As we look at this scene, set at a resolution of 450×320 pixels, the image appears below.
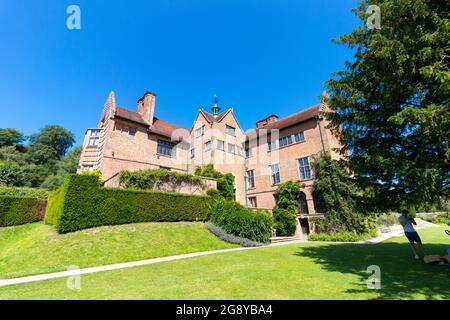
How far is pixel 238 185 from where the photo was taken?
88.3 feet

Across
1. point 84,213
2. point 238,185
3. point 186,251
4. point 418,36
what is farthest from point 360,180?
point 238,185

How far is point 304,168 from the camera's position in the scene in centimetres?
2198

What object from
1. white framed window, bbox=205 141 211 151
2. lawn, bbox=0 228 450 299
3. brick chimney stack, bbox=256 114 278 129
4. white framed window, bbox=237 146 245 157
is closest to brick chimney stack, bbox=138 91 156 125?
white framed window, bbox=205 141 211 151

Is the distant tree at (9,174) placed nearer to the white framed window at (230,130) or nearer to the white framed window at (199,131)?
the white framed window at (199,131)

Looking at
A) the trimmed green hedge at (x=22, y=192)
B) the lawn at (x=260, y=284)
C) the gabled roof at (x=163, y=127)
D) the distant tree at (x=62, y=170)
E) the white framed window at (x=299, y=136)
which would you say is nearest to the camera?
the lawn at (x=260, y=284)

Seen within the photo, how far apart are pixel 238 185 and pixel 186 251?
1576 cm

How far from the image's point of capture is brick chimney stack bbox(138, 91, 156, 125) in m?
26.4

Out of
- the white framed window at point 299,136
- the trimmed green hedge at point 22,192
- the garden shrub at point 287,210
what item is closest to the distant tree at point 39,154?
the trimmed green hedge at point 22,192

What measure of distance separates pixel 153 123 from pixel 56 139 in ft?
129

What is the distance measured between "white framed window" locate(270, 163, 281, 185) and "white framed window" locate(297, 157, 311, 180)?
9.05 ft

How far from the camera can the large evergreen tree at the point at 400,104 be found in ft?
16.4

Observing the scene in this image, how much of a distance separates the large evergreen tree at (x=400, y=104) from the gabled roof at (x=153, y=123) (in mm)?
21704

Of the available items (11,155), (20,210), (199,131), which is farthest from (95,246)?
(11,155)
